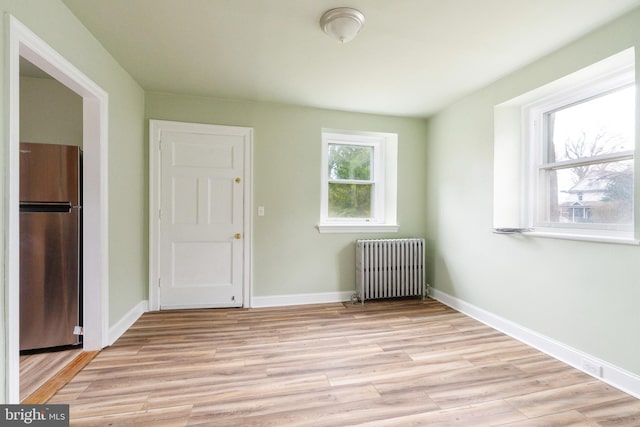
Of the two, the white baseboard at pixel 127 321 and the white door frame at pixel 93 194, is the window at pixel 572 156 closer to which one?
the white door frame at pixel 93 194

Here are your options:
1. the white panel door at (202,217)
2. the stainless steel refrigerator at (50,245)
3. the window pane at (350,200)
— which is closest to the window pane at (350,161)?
the window pane at (350,200)

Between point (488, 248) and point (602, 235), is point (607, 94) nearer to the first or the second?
point (602, 235)

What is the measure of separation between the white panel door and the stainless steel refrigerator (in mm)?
874

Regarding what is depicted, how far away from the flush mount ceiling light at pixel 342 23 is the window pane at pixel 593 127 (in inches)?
75.3

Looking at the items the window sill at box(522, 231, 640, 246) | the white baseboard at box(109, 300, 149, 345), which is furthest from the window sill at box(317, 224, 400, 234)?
the white baseboard at box(109, 300, 149, 345)

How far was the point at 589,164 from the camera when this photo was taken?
2.14 m

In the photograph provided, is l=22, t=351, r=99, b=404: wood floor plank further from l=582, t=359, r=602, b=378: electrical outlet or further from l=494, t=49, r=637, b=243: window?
l=494, t=49, r=637, b=243: window

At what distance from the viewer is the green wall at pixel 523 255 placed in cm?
181

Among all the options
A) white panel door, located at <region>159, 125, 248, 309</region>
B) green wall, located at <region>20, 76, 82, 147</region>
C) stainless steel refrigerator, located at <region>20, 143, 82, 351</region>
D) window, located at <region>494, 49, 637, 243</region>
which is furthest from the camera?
white panel door, located at <region>159, 125, 248, 309</region>

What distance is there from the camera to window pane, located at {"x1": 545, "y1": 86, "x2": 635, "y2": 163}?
194 centimetres

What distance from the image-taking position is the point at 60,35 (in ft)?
5.58

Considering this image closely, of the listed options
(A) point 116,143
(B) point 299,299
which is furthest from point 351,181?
(A) point 116,143

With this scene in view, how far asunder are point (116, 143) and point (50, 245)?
95 centimetres

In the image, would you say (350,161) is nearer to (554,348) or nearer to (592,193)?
(592,193)
